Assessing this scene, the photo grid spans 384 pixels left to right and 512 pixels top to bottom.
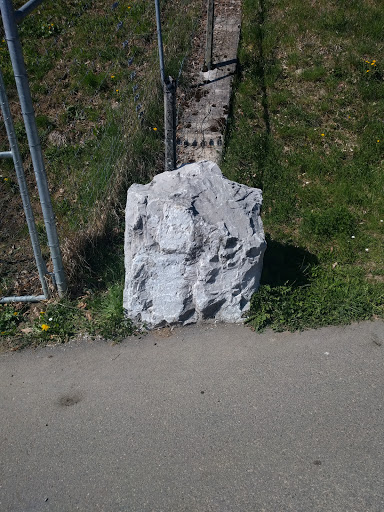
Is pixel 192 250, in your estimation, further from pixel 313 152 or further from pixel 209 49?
pixel 209 49

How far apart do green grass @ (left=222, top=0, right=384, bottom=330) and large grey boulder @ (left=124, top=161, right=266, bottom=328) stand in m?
0.35

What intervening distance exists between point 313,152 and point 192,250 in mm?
3203

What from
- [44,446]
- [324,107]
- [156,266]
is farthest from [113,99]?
[44,446]

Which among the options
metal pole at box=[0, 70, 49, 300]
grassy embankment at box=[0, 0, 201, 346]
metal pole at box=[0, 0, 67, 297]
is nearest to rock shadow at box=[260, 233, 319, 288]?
grassy embankment at box=[0, 0, 201, 346]

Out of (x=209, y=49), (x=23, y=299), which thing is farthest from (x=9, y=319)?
(x=209, y=49)

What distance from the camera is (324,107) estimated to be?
23.7 feet

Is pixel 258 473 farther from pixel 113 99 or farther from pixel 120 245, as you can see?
pixel 113 99

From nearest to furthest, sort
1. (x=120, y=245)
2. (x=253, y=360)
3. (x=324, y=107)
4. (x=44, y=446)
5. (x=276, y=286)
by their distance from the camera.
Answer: (x=44, y=446), (x=253, y=360), (x=276, y=286), (x=120, y=245), (x=324, y=107)

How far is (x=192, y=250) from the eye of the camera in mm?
4195

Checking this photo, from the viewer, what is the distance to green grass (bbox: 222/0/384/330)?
15.3ft

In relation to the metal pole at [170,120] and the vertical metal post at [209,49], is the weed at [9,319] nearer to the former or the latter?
the metal pole at [170,120]

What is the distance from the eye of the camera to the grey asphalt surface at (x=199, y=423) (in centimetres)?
313

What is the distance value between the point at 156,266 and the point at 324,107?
14.0 feet

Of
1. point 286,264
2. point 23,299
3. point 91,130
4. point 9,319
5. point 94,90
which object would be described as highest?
point 94,90
